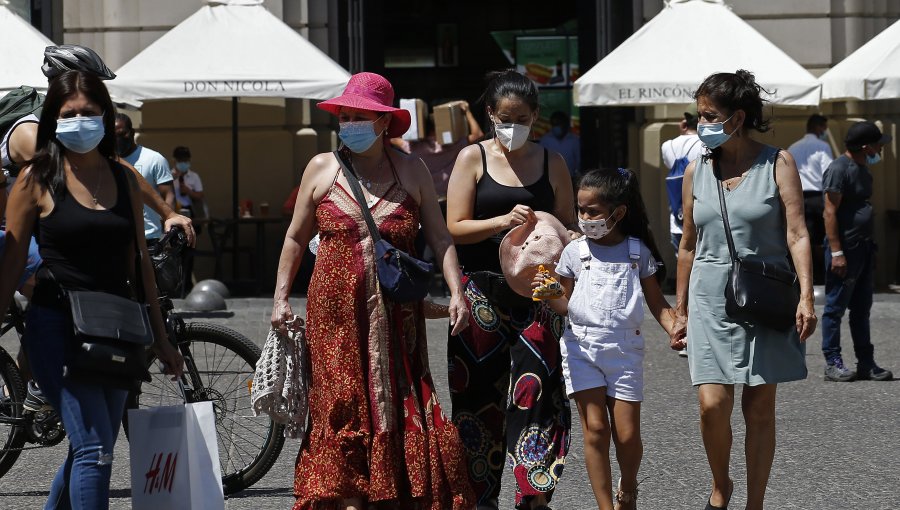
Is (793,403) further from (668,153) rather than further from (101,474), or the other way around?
(101,474)

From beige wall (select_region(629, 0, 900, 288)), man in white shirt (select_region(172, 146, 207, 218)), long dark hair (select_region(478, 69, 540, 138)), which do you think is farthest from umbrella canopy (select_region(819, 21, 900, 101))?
long dark hair (select_region(478, 69, 540, 138))

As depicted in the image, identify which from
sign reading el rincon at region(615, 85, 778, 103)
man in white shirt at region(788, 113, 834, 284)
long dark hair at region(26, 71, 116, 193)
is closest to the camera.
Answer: long dark hair at region(26, 71, 116, 193)

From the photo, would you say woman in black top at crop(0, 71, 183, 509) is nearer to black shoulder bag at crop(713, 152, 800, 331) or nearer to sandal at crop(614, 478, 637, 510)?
sandal at crop(614, 478, 637, 510)

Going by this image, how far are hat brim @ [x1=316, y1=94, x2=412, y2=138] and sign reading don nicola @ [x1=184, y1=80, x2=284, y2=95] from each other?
762 cm

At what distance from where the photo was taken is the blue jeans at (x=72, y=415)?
487 centimetres

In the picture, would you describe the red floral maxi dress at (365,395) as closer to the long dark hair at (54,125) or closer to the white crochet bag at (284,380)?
the white crochet bag at (284,380)

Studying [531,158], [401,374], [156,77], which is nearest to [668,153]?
[156,77]

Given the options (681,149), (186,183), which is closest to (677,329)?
(681,149)

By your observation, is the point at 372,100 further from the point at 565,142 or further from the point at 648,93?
the point at 565,142


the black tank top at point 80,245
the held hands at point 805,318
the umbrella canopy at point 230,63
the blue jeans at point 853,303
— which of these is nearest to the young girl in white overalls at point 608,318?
the held hands at point 805,318

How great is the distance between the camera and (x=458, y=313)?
18.0 feet

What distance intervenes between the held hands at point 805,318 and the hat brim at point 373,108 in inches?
62.0

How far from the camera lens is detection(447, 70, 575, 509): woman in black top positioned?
5879mm

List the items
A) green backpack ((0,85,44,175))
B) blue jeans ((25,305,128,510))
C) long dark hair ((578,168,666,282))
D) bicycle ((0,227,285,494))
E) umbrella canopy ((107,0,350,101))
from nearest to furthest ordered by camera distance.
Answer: blue jeans ((25,305,128,510))
long dark hair ((578,168,666,282))
bicycle ((0,227,285,494))
green backpack ((0,85,44,175))
umbrella canopy ((107,0,350,101))
